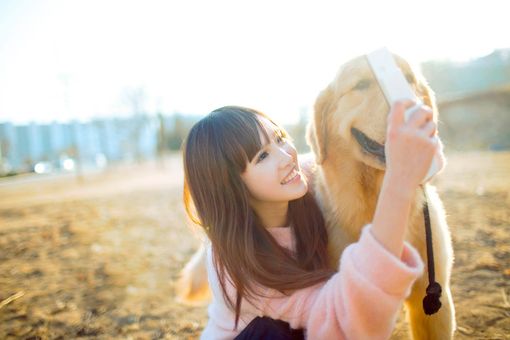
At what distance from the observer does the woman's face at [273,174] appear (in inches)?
74.5

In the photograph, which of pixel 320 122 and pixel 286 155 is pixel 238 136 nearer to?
pixel 286 155

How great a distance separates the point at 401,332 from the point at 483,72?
36.0 m

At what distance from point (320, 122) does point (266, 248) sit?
1.12 meters

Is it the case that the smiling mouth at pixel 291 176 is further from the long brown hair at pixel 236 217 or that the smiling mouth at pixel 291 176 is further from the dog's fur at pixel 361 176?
the dog's fur at pixel 361 176

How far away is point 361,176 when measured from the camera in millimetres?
2434

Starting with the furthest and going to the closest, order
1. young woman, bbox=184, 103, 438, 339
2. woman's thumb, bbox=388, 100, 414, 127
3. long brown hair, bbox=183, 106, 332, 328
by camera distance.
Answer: long brown hair, bbox=183, 106, 332, 328, young woman, bbox=184, 103, 438, 339, woman's thumb, bbox=388, 100, 414, 127

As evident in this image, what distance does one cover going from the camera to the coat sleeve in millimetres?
1235

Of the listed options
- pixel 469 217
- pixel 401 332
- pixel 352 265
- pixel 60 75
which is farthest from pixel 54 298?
pixel 60 75

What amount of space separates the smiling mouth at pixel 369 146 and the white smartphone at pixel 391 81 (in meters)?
0.76

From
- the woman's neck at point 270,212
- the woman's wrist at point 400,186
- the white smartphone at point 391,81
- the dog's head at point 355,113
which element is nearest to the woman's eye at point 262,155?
A: the woman's neck at point 270,212

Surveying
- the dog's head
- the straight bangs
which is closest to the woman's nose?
the straight bangs

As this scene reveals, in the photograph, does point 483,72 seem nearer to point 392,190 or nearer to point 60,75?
point 60,75

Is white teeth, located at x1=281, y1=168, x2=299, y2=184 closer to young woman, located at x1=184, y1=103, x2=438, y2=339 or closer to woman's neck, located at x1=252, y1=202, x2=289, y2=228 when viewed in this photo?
young woman, located at x1=184, y1=103, x2=438, y2=339

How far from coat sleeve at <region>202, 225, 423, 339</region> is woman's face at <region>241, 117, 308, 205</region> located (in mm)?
A: 513
